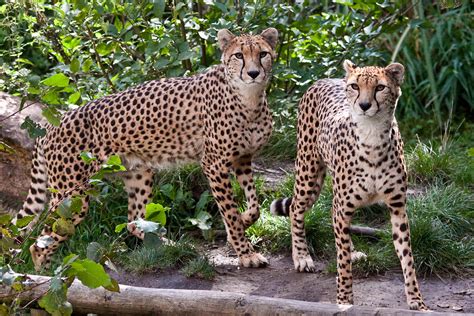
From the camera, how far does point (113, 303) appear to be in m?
4.59

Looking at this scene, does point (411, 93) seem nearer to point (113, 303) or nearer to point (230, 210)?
point (230, 210)

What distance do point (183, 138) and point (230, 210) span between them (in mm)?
547

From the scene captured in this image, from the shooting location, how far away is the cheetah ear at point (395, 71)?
4.81 m

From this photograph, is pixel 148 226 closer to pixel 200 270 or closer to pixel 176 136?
pixel 200 270

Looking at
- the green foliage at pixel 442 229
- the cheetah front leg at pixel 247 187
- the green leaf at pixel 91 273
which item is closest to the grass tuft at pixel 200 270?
the cheetah front leg at pixel 247 187

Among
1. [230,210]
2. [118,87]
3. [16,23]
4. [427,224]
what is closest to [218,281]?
[230,210]

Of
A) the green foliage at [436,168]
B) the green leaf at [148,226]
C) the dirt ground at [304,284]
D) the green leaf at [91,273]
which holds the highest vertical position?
the green leaf at [148,226]

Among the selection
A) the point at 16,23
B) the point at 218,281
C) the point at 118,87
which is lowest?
the point at 218,281

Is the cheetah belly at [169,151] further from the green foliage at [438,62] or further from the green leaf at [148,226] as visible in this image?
the green foliage at [438,62]

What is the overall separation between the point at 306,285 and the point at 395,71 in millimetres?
1498

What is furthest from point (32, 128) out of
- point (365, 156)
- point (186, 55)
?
point (186, 55)

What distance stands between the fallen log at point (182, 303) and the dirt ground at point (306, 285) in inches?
41.1

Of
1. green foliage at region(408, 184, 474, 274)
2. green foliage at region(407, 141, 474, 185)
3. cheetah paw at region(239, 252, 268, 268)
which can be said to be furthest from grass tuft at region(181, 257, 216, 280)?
green foliage at region(407, 141, 474, 185)

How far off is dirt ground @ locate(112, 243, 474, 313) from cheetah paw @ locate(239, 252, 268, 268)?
0.04 metres
